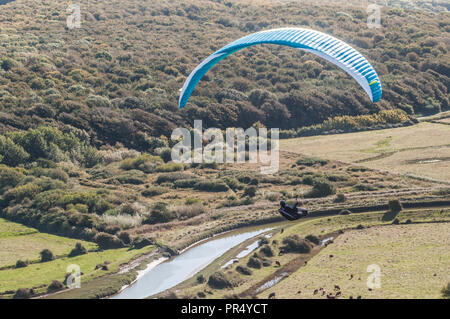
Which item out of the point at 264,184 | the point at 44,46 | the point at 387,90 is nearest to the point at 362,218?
the point at 264,184

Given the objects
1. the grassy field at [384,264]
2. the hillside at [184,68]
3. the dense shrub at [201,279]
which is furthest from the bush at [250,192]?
the hillside at [184,68]

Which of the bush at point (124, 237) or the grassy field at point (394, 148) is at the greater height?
the grassy field at point (394, 148)

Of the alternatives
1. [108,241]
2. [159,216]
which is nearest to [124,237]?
[108,241]

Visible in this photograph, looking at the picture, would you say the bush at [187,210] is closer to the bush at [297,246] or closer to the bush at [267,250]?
the bush at [267,250]

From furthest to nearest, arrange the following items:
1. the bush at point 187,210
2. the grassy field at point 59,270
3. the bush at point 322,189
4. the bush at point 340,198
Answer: the bush at point 322,189 → the bush at point 340,198 → the bush at point 187,210 → the grassy field at point 59,270

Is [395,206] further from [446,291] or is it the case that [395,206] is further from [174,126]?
[174,126]
